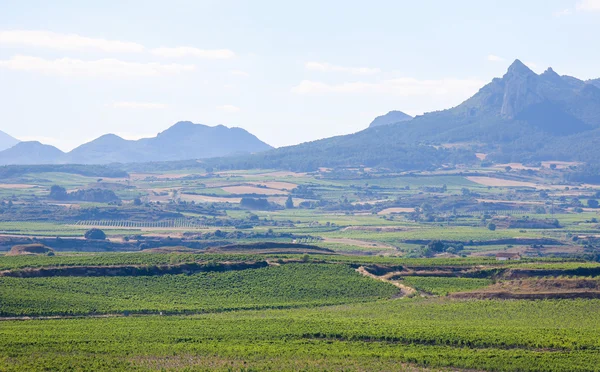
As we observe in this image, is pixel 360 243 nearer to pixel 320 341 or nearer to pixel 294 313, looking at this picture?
pixel 294 313

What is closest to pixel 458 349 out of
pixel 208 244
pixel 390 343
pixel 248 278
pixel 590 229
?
pixel 390 343

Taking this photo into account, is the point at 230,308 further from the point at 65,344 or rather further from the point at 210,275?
the point at 65,344

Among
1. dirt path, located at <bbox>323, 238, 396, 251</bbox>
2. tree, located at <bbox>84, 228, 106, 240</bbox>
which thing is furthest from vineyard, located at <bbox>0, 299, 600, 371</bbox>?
tree, located at <bbox>84, 228, 106, 240</bbox>

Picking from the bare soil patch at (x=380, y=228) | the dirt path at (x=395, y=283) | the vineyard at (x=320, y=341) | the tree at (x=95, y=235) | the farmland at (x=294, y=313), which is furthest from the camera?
the bare soil patch at (x=380, y=228)

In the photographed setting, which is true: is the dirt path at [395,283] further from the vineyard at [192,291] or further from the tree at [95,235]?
the tree at [95,235]

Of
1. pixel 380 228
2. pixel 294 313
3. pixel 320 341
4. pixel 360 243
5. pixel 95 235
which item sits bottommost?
pixel 360 243

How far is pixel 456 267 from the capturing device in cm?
9812

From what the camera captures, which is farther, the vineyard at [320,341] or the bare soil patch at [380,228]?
the bare soil patch at [380,228]

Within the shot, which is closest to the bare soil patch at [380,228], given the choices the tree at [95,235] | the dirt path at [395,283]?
the tree at [95,235]

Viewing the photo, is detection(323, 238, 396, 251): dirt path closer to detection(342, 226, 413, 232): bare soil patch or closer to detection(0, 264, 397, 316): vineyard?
detection(342, 226, 413, 232): bare soil patch

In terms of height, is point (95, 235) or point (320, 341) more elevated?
point (320, 341)

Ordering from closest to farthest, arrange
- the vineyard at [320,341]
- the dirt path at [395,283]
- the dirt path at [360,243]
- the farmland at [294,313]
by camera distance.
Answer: the vineyard at [320,341], the farmland at [294,313], the dirt path at [395,283], the dirt path at [360,243]

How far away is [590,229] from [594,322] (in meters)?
128

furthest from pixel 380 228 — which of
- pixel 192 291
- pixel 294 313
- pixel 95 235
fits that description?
pixel 294 313
